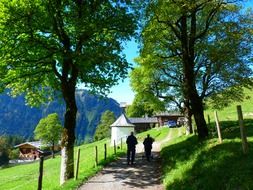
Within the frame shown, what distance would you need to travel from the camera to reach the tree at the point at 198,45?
29.2 metres

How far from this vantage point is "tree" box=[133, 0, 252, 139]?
95.8 ft

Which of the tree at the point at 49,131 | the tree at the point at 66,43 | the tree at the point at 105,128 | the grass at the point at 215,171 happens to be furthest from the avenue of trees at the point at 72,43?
the tree at the point at 105,128

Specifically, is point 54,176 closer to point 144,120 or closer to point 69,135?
point 69,135

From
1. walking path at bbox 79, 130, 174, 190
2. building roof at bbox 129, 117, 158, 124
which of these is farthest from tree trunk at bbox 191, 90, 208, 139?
building roof at bbox 129, 117, 158, 124

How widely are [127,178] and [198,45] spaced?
684 inches

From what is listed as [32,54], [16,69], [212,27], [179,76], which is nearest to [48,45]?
[32,54]

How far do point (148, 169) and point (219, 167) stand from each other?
9872 mm

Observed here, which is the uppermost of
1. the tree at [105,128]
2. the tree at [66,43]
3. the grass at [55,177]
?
the tree at [105,128]

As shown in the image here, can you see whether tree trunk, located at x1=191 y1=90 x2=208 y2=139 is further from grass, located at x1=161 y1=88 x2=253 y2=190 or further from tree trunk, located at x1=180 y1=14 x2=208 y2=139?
grass, located at x1=161 y1=88 x2=253 y2=190

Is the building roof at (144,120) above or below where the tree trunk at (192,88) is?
above

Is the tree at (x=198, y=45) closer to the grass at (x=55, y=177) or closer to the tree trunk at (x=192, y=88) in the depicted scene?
the tree trunk at (x=192, y=88)

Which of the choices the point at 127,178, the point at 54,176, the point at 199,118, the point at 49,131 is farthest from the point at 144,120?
the point at 127,178

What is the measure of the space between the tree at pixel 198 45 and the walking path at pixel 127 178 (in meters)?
6.38

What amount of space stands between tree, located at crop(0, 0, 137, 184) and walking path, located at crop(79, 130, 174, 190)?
2994mm
